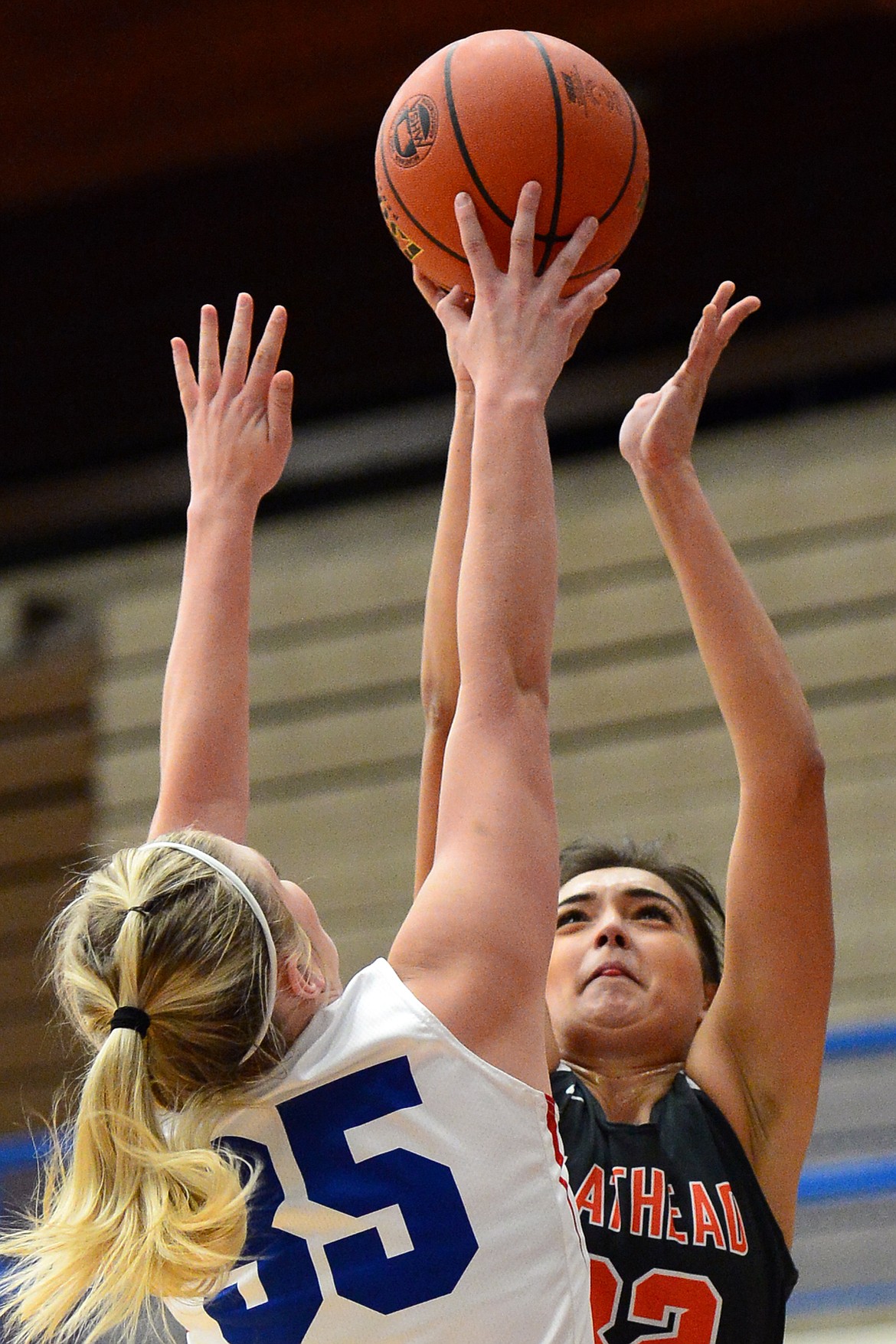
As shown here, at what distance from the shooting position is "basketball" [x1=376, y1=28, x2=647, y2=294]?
2090mm

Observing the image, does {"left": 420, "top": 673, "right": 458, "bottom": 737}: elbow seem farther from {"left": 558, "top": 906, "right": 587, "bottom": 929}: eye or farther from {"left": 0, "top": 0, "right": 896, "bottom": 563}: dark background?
{"left": 0, "top": 0, "right": 896, "bottom": 563}: dark background

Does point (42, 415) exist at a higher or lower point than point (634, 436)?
higher

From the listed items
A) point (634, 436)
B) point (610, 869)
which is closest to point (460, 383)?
point (634, 436)

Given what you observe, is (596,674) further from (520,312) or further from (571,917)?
(520,312)

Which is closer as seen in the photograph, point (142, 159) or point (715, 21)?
point (715, 21)

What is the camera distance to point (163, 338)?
Answer: 7.33m

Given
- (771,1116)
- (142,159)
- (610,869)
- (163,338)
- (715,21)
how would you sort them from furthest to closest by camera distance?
(163,338) < (142,159) < (715,21) < (610,869) < (771,1116)

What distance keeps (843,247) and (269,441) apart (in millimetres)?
4906

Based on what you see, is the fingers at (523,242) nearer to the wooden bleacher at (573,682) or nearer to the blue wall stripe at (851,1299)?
the blue wall stripe at (851,1299)

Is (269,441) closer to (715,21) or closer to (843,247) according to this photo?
(715,21)

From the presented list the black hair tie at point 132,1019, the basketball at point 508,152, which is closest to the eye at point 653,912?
the basketball at point 508,152

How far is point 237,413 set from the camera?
2.29 m

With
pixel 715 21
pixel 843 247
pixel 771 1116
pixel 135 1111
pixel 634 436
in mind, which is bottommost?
pixel 771 1116

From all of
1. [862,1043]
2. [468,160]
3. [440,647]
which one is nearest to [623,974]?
[440,647]
